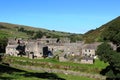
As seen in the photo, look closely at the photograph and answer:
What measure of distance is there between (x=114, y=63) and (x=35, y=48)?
64437 millimetres

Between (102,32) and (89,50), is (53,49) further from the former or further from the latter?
(102,32)

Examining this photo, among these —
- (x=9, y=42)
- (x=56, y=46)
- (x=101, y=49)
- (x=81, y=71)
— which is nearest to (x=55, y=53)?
(x=56, y=46)

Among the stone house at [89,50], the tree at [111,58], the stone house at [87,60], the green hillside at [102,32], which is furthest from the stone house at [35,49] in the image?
the tree at [111,58]

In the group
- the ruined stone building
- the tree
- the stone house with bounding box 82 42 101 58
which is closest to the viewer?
the tree

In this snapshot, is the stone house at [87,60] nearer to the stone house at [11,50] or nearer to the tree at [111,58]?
the tree at [111,58]

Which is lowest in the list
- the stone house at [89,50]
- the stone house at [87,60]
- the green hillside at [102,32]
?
the stone house at [87,60]

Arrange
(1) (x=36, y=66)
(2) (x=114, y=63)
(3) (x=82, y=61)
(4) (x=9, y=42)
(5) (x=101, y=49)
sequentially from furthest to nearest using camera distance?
(4) (x=9, y=42), (3) (x=82, y=61), (1) (x=36, y=66), (5) (x=101, y=49), (2) (x=114, y=63)

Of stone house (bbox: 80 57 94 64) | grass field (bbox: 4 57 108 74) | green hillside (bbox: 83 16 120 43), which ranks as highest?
green hillside (bbox: 83 16 120 43)

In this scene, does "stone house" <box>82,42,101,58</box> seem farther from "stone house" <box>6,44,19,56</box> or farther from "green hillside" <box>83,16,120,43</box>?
"stone house" <box>6,44,19,56</box>

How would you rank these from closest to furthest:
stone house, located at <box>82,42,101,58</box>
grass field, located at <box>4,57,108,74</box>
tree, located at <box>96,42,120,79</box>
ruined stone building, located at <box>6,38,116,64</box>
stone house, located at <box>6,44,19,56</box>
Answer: tree, located at <box>96,42,120,79</box> → grass field, located at <box>4,57,108,74</box> → stone house, located at <box>82,42,101,58</box> → ruined stone building, located at <box>6,38,116,64</box> → stone house, located at <box>6,44,19,56</box>

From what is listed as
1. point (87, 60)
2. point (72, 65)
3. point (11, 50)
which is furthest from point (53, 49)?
point (72, 65)

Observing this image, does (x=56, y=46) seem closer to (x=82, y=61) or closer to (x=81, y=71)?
(x=82, y=61)

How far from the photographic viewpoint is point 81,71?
82.1 metres

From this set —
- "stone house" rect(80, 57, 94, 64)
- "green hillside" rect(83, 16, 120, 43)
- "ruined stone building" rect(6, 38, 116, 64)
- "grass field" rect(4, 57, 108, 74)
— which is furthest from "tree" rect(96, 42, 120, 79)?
"ruined stone building" rect(6, 38, 116, 64)
